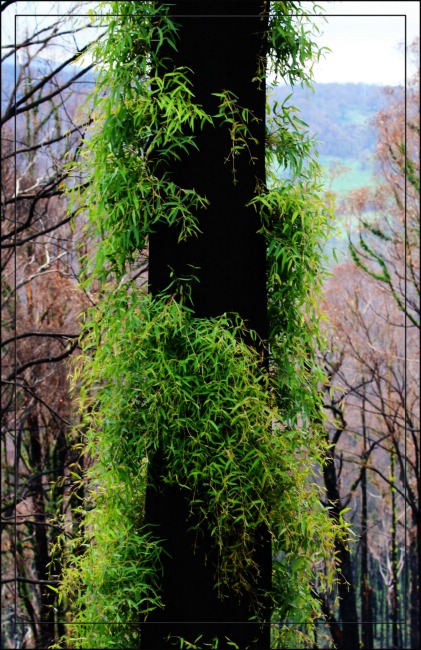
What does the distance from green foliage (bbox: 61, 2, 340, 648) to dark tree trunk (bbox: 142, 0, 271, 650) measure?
3cm

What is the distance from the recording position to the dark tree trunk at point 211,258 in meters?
2.29

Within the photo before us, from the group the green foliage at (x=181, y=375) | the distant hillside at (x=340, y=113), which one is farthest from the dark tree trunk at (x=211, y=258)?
the distant hillside at (x=340, y=113)

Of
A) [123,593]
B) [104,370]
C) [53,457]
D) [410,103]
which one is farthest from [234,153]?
[410,103]

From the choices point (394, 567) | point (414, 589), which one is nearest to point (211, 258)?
point (394, 567)

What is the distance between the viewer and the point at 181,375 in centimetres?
234

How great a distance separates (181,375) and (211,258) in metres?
0.34

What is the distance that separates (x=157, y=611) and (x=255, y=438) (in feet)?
1.82

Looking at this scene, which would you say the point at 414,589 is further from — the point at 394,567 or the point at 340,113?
the point at 340,113

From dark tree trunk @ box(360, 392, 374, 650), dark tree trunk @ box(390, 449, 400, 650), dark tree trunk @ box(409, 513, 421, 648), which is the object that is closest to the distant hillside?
dark tree trunk @ box(360, 392, 374, 650)

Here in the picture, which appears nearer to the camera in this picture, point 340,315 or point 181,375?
point 181,375

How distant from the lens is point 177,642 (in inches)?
89.6

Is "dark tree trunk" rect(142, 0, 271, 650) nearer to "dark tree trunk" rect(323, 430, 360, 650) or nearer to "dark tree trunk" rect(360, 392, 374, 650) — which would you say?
"dark tree trunk" rect(323, 430, 360, 650)

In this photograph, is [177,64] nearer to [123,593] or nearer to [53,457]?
[123,593]

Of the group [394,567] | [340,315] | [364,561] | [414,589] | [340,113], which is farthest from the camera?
[414,589]
